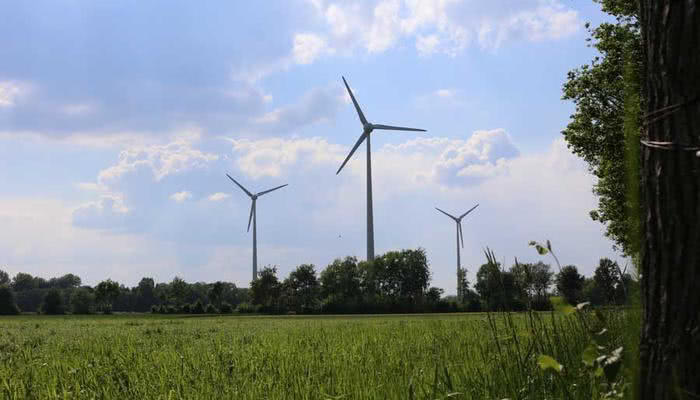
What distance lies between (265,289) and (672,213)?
425ft

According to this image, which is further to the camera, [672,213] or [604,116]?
[604,116]

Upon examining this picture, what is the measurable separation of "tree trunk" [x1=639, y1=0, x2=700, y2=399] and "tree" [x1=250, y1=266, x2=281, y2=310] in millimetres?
128429

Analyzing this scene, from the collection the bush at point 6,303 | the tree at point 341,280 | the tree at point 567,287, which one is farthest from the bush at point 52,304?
the tree at point 567,287

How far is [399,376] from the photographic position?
6.59 metres

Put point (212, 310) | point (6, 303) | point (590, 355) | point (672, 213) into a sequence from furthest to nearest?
1. point (6, 303)
2. point (212, 310)
3. point (590, 355)
4. point (672, 213)

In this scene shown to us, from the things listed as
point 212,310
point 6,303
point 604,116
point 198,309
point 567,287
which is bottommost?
point 212,310

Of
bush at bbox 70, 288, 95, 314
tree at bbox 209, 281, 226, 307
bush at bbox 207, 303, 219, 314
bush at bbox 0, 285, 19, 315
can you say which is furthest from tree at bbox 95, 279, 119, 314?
bush at bbox 207, 303, 219, 314

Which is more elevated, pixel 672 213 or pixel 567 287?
pixel 672 213

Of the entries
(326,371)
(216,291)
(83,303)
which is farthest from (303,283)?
(326,371)

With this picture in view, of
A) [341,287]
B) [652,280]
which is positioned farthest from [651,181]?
[341,287]

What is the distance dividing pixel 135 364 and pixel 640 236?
8012 mm

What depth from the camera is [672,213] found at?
2842 mm

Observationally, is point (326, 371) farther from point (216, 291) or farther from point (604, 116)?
point (216, 291)

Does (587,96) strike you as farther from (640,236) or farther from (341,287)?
(341,287)
